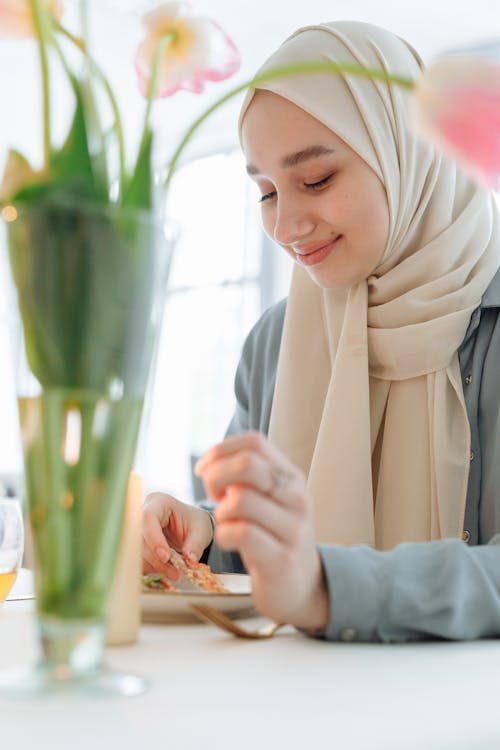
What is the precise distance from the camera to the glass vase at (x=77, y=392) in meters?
0.52

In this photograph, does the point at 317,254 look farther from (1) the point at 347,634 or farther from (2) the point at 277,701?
(2) the point at 277,701

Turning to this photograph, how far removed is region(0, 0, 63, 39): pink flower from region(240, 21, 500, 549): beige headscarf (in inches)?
33.9

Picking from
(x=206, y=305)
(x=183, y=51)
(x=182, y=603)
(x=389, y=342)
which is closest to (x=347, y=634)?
(x=182, y=603)

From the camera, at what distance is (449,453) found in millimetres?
1390

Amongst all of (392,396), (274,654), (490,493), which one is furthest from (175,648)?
(392,396)

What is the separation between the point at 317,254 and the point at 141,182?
96 centimetres

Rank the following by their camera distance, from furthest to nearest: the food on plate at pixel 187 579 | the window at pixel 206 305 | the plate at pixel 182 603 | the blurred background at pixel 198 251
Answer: the window at pixel 206 305 → the blurred background at pixel 198 251 → the food on plate at pixel 187 579 → the plate at pixel 182 603

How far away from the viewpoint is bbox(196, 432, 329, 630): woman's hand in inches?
26.7

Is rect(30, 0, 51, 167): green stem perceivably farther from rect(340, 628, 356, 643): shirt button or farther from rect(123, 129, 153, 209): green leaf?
rect(340, 628, 356, 643): shirt button

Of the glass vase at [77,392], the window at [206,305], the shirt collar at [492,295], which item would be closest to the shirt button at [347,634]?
the glass vase at [77,392]

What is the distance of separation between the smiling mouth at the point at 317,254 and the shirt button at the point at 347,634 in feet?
2.68

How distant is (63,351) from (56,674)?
0.19 meters

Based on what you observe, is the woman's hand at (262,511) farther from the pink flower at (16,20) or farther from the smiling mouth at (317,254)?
the smiling mouth at (317,254)

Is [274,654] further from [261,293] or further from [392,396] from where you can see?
[261,293]
